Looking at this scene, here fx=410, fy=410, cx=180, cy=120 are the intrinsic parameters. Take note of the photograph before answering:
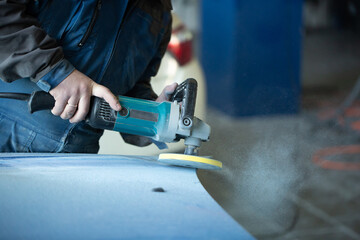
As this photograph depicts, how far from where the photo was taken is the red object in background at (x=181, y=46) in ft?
6.77

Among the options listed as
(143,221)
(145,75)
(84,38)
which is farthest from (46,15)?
(143,221)

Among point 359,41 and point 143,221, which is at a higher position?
point 359,41

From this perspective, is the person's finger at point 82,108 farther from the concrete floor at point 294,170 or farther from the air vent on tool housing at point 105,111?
the concrete floor at point 294,170

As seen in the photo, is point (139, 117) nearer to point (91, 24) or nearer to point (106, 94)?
point (106, 94)

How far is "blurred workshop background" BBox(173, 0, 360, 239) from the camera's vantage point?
136cm

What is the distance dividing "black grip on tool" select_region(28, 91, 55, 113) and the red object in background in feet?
3.12

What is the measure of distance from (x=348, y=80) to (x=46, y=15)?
5.80 meters

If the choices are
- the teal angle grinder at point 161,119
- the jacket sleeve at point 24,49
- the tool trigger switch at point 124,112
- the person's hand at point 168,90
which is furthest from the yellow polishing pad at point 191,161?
the jacket sleeve at point 24,49

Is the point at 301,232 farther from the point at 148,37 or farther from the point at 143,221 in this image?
the point at 143,221

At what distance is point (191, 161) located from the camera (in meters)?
1.16

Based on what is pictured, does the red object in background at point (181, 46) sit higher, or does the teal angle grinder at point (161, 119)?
the red object in background at point (181, 46)

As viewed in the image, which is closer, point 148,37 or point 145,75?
point 148,37

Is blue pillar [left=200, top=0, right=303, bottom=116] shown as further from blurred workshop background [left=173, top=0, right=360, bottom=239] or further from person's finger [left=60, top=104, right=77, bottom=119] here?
person's finger [left=60, top=104, right=77, bottom=119]

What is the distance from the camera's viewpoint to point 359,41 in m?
7.50
